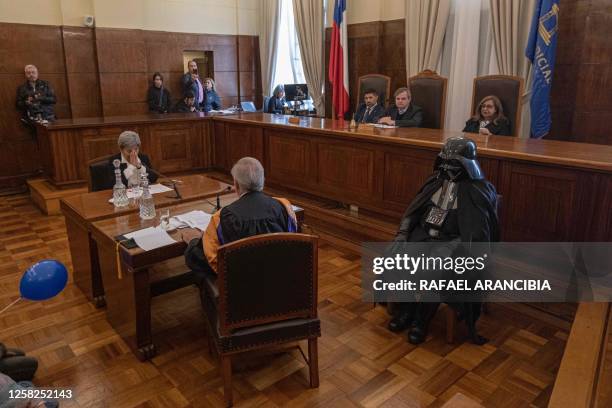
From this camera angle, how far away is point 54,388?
2279 mm

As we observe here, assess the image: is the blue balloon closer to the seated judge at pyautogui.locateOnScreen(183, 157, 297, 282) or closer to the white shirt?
the seated judge at pyautogui.locateOnScreen(183, 157, 297, 282)

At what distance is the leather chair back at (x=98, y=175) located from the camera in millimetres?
3395

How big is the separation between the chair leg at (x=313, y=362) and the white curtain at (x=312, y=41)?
5.91 m

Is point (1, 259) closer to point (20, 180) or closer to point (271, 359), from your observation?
point (271, 359)

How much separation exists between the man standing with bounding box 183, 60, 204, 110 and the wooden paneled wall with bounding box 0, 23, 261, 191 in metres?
0.32

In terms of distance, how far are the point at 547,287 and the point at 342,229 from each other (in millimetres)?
1777

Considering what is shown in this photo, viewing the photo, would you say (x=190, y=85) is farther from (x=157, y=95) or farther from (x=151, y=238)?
(x=151, y=238)

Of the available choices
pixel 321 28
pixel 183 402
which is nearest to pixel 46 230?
pixel 183 402

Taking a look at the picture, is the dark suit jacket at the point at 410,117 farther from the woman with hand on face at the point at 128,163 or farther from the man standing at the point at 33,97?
the man standing at the point at 33,97

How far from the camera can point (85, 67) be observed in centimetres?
729

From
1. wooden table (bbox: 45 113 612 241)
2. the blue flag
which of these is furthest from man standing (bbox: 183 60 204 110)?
the blue flag

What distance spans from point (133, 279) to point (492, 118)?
133 inches

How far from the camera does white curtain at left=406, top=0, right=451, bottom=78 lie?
5.63 metres

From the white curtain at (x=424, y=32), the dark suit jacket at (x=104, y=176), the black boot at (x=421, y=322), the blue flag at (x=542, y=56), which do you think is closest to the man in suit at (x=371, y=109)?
the white curtain at (x=424, y=32)
